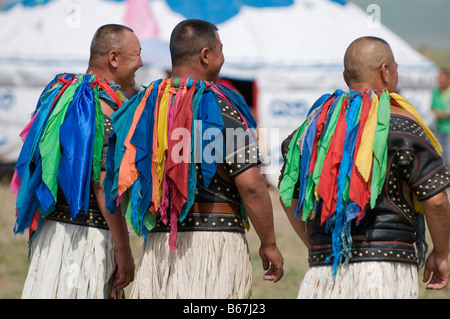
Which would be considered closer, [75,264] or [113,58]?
[75,264]

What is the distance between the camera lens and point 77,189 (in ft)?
11.2

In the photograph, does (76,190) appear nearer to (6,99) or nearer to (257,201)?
(257,201)

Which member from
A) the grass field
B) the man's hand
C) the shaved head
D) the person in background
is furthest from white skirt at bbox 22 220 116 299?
the person in background

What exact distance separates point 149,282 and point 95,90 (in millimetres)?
966

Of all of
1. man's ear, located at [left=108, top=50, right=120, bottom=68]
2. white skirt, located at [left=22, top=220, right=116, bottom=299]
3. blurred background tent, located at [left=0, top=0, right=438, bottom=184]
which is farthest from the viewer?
blurred background tent, located at [left=0, top=0, right=438, bottom=184]

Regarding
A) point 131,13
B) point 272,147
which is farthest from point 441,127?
point 131,13

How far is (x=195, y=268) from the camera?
3266 millimetres

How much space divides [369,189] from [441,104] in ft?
32.4

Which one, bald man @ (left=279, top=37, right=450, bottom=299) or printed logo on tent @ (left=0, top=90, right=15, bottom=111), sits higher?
printed logo on tent @ (left=0, top=90, right=15, bottom=111)

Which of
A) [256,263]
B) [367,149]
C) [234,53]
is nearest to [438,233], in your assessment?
[367,149]

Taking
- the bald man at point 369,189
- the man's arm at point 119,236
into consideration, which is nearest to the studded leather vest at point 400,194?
the bald man at point 369,189

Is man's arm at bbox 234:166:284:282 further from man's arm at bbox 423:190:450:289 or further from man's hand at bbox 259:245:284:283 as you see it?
man's arm at bbox 423:190:450:289

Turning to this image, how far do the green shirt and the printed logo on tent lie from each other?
272 inches

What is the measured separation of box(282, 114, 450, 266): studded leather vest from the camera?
3.03 meters
